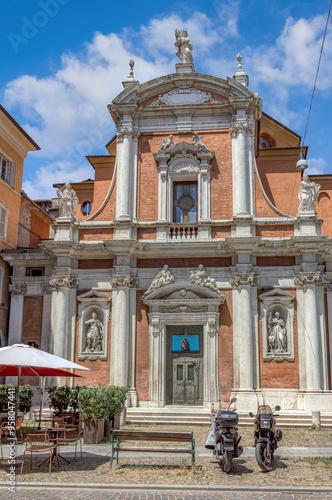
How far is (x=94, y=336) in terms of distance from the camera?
2067 cm

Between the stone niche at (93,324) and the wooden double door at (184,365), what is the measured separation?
2517 millimetres

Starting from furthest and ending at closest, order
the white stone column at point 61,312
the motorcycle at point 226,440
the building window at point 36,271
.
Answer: the building window at point 36,271, the white stone column at point 61,312, the motorcycle at point 226,440

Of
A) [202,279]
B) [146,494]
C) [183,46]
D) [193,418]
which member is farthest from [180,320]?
[183,46]

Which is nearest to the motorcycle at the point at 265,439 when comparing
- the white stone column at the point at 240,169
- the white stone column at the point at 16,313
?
the white stone column at the point at 240,169

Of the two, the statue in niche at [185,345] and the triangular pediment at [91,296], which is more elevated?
the triangular pediment at [91,296]

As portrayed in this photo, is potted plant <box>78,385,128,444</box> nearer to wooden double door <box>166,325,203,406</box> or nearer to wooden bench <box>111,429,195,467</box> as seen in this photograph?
wooden bench <box>111,429,195,467</box>

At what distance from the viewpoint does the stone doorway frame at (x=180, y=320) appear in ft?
65.8

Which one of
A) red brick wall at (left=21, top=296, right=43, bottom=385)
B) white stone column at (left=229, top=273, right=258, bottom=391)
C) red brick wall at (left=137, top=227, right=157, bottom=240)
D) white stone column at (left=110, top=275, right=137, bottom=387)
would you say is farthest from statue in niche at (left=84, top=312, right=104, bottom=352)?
white stone column at (left=229, top=273, right=258, bottom=391)

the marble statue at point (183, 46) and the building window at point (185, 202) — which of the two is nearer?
the building window at point (185, 202)

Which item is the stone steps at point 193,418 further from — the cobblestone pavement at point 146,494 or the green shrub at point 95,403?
the cobblestone pavement at point 146,494

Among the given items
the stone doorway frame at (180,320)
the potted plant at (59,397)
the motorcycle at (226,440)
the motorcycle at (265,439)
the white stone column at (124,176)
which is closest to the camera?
the motorcycle at (226,440)

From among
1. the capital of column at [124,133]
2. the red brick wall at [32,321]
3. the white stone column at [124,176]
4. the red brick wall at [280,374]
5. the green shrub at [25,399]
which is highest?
the capital of column at [124,133]

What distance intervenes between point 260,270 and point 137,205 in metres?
5.60

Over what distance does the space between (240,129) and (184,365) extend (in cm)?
968
